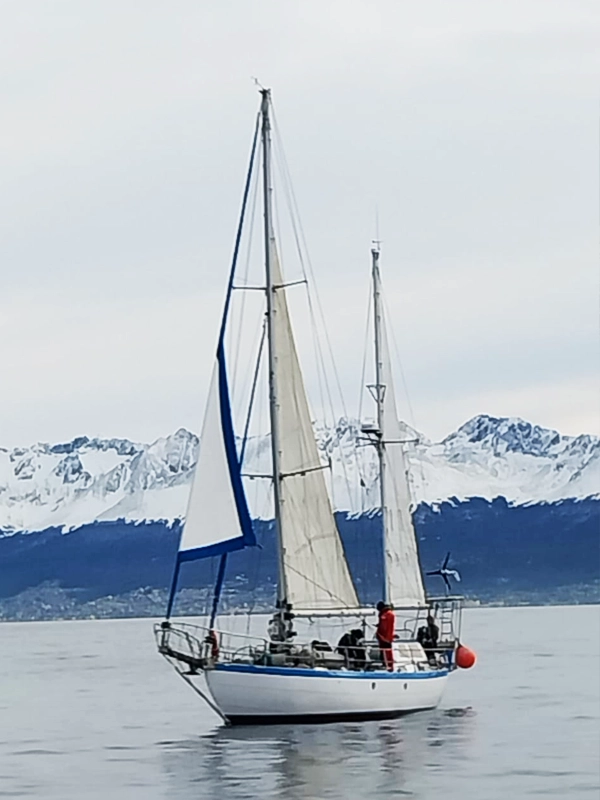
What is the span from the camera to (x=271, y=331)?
47.4m

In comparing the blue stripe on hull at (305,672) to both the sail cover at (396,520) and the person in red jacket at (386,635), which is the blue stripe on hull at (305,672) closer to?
the person in red jacket at (386,635)

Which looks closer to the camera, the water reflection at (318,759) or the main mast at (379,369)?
the water reflection at (318,759)

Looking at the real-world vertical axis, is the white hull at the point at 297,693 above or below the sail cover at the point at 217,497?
below

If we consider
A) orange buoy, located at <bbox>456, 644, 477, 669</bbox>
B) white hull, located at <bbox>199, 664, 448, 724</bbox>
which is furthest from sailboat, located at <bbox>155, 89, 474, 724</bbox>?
orange buoy, located at <bbox>456, 644, 477, 669</bbox>

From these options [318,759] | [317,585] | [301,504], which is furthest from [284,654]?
[318,759]

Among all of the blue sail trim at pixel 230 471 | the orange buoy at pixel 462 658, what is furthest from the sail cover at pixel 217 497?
the orange buoy at pixel 462 658

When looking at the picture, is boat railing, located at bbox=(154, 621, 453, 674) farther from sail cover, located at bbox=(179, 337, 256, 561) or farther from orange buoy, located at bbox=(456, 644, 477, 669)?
orange buoy, located at bbox=(456, 644, 477, 669)

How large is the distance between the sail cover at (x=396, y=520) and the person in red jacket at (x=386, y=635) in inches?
160

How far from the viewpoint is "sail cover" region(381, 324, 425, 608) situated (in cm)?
5238

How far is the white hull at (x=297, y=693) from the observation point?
45000 mm

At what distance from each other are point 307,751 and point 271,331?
1049 centimetres

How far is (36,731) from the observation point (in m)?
54.3

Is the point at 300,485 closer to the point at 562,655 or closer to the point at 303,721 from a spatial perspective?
the point at 303,721

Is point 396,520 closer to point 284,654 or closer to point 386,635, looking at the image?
point 386,635
